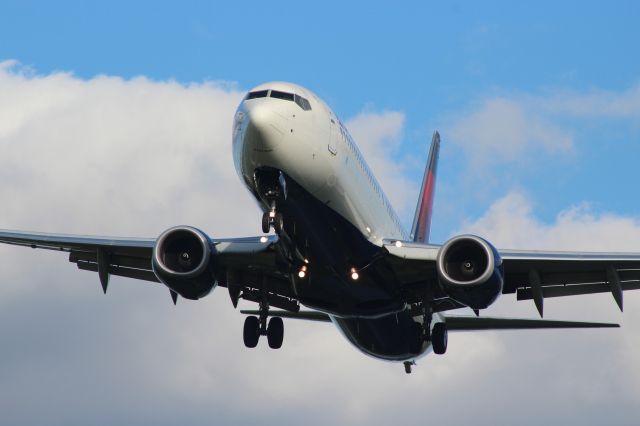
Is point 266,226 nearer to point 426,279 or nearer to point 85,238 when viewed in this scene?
point 426,279

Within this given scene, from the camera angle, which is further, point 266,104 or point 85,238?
point 85,238

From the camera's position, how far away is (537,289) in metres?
28.9

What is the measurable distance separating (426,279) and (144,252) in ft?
24.2

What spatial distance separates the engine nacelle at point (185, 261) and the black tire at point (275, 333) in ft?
12.3

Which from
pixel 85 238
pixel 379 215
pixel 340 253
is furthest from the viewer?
pixel 85 238

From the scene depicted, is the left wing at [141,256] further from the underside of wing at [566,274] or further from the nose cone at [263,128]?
the underside of wing at [566,274]

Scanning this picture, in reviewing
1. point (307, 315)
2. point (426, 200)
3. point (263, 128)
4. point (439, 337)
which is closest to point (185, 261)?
point (263, 128)

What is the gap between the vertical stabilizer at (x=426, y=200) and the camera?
41188mm

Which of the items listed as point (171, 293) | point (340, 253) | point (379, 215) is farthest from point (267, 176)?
point (171, 293)

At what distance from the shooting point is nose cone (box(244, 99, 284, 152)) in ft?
76.8

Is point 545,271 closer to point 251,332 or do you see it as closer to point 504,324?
Result: point 504,324

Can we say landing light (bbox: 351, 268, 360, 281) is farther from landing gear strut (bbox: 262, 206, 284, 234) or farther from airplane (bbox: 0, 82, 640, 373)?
landing gear strut (bbox: 262, 206, 284, 234)

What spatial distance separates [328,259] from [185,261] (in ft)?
12.1

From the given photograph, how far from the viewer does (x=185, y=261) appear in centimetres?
2748
